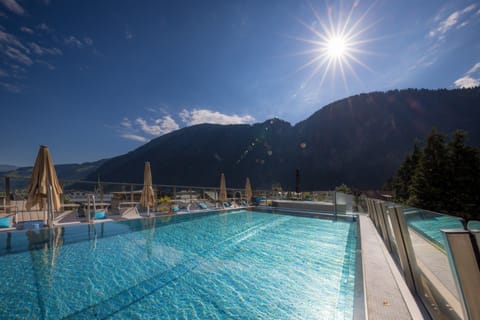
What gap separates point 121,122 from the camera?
2330 centimetres

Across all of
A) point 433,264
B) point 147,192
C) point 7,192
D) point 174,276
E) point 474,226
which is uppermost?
point 7,192

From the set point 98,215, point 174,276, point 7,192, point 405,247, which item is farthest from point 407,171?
point 7,192

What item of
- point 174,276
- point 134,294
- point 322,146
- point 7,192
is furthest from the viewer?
point 322,146

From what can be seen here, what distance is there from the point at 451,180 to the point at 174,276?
50.4 feet

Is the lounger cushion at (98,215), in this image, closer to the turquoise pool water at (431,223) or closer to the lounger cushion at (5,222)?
the lounger cushion at (5,222)

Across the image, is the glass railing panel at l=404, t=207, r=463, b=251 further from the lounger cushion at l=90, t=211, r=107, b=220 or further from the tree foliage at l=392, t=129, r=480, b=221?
the tree foliage at l=392, t=129, r=480, b=221

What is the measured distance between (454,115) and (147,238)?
73.3 metres

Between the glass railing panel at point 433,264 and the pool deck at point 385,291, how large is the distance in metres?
0.14

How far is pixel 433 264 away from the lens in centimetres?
154

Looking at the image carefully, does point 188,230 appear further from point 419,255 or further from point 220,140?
point 220,140

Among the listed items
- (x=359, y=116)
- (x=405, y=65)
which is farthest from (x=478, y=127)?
(x=405, y=65)

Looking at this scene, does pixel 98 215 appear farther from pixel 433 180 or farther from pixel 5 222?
pixel 433 180

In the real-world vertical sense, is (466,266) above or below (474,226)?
below

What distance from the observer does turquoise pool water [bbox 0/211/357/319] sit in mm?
2342
